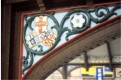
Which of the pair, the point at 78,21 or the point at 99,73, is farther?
the point at 99,73

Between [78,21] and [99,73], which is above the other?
[78,21]

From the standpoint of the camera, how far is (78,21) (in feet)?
6.03

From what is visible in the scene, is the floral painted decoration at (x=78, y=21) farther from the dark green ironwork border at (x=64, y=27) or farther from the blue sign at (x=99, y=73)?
the blue sign at (x=99, y=73)

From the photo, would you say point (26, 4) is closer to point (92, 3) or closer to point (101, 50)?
point (92, 3)

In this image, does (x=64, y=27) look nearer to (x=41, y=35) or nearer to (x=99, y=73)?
(x=41, y=35)

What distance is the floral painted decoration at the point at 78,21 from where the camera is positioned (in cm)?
182

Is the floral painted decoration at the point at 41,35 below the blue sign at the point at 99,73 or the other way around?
the other way around

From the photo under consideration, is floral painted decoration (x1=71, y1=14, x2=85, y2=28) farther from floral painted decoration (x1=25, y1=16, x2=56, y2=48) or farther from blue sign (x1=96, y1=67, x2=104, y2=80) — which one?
blue sign (x1=96, y1=67, x2=104, y2=80)

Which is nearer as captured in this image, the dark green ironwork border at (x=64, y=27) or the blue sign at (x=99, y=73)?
the dark green ironwork border at (x=64, y=27)

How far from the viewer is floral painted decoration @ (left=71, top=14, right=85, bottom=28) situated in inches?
71.6

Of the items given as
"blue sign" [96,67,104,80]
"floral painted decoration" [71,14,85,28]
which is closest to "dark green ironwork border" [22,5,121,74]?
"floral painted decoration" [71,14,85,28]

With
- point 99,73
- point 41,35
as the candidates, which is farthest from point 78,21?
point 99,73

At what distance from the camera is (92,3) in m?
1.82

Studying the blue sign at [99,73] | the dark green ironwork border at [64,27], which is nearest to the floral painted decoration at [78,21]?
the dark green ironwork border at [64,27]
